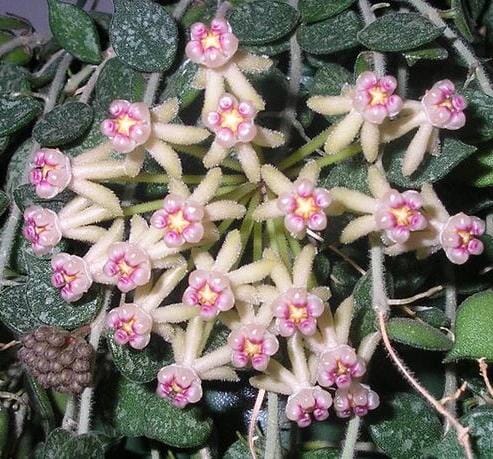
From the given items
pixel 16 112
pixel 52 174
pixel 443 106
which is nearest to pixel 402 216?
pixel 443 106

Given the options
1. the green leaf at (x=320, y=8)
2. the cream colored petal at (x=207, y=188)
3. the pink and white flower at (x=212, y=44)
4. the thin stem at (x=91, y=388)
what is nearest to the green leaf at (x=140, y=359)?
the thin stem at (x=91, y=388)

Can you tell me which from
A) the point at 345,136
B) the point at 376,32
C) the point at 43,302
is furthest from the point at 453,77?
the point at 43,302

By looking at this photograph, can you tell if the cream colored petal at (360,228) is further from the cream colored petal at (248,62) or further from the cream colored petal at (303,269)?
the cream colored petal at (248,62)

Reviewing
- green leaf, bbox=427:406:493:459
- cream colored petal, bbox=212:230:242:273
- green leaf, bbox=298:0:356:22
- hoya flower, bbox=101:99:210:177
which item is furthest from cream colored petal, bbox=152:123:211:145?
green leaf, bbox=427:406:493:459

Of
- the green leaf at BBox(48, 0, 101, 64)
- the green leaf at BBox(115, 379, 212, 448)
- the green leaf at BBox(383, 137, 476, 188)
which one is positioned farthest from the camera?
the green leaf at BBox(48, 0, 101, 64)

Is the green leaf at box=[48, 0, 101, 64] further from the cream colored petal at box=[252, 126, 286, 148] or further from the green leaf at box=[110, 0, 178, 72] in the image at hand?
the cream colored petal at box=[252, 126, 286, 148]

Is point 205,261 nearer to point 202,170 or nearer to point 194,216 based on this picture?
point 194,216
